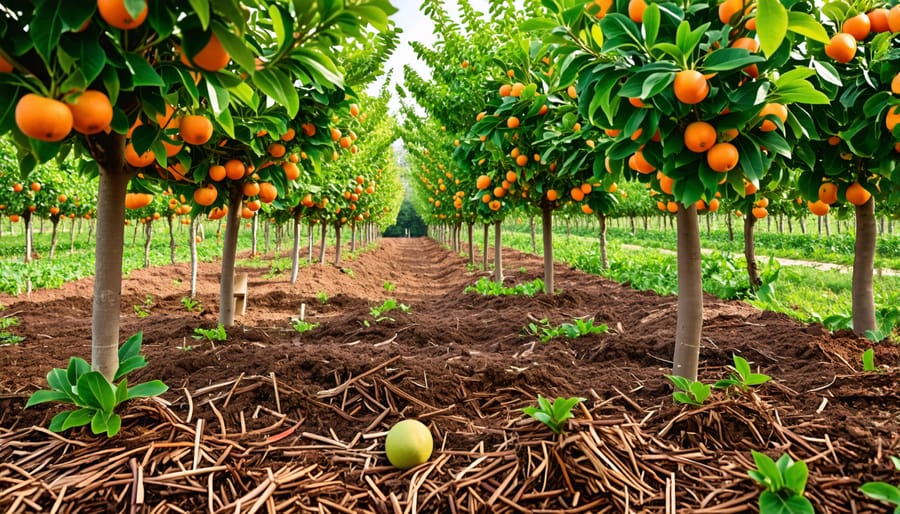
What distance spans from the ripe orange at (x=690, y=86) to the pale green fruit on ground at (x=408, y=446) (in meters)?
1.79

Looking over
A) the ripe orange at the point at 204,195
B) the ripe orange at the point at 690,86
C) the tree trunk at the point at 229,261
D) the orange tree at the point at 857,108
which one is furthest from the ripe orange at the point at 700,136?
the tree trunk at the point at 229,261

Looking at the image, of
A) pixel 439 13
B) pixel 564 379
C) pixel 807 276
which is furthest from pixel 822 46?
pixel 807 276

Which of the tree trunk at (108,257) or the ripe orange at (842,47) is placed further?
the ripe orange at (842,47)

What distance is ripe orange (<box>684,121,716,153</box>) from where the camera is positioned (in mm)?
2039

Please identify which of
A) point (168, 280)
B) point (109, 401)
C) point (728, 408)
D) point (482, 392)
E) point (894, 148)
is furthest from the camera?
Answer: point (168, 280)

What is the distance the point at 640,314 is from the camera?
20.8ft

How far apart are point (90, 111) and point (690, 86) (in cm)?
211

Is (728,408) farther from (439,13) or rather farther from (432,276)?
(432,276)

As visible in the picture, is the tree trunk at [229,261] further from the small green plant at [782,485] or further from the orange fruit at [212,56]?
the small green plant at [782,485]

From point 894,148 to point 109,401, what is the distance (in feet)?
15.5

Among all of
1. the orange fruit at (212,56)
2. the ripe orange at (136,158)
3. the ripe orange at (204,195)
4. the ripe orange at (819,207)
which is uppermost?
the orange fruit at (212,56)

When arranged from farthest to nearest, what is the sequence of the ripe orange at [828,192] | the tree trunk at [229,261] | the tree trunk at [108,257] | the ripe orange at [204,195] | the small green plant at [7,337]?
the small green plant at [7,337] → the tree trunk at [229,261] → the ripe orange at [828,192] → the ripe orange at [204,195] → the tree trunk at [108,257]

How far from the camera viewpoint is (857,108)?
306cm

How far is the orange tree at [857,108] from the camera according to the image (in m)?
2.83
